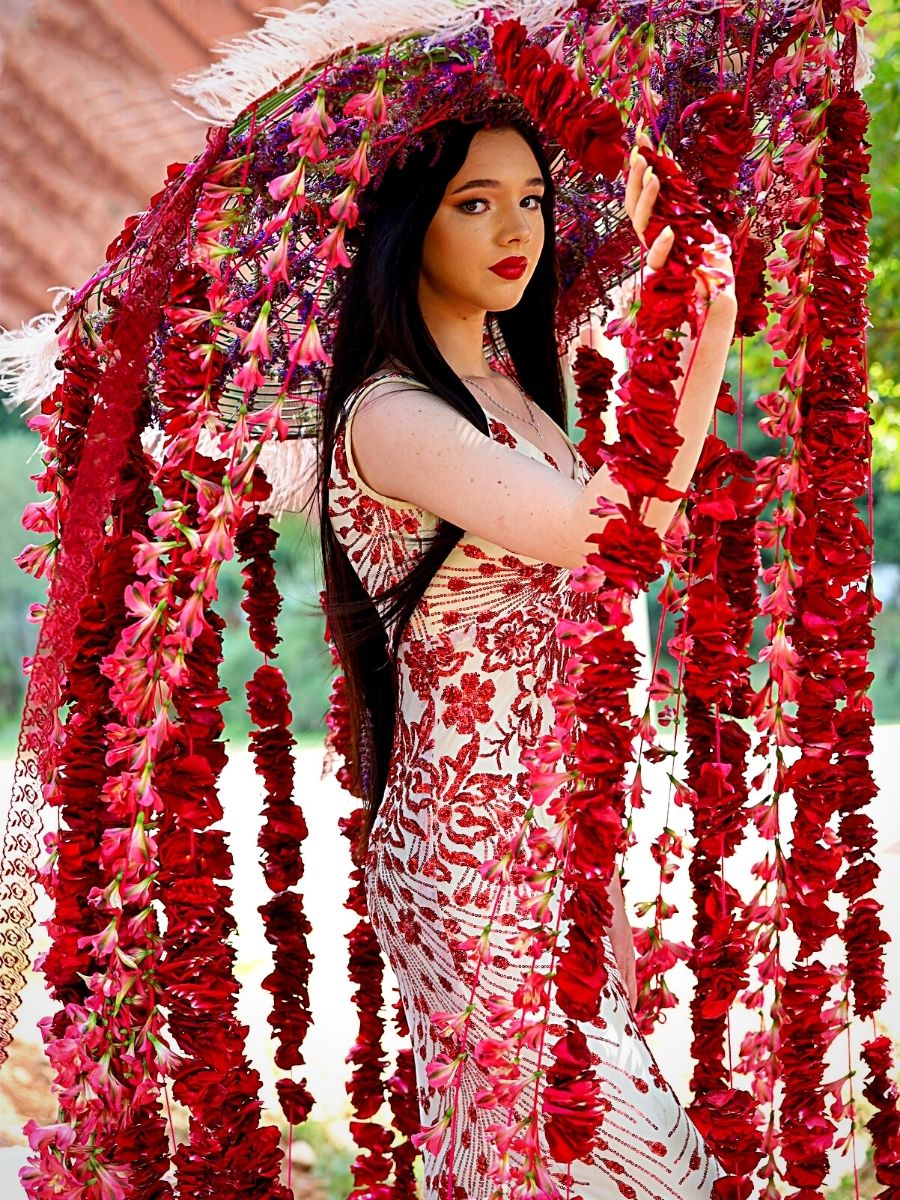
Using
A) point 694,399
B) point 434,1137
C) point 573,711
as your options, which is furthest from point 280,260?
point 434,1137

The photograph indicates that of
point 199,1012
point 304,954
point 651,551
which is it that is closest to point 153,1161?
point 199,1012

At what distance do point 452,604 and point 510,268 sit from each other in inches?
15.9

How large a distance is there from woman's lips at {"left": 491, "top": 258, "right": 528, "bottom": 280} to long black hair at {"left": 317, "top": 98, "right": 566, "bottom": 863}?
10cm

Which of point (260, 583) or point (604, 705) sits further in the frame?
point (260, 583)

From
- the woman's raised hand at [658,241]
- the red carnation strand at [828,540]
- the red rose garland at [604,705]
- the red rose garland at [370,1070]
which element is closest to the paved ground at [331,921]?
the red rose garland at [370,1070]

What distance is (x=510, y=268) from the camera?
5.44 ft

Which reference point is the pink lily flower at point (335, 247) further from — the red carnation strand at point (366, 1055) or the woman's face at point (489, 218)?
the red carnation strand at point (366, 1055)

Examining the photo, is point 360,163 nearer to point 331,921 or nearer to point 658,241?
point 658,241

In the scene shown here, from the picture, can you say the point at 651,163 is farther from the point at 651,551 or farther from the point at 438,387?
the point at 438,387

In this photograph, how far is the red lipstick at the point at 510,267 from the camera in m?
1.66

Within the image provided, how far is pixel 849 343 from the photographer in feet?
4.37

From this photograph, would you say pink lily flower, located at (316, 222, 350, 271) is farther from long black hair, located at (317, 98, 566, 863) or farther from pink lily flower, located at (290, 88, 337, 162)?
long black hair, located at (317, 98, 566, 863)

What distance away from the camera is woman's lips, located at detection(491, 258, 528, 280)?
1.66 m

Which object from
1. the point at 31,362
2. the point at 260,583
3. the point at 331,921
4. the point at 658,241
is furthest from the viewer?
the point at 331,921
